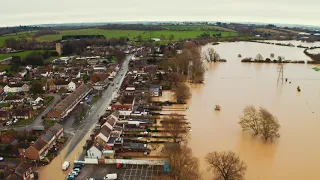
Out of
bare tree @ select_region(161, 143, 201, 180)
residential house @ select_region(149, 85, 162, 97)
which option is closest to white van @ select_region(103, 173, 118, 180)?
bare tree @ select_region(161, 143, 201, 180)

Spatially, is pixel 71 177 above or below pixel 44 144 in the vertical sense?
below

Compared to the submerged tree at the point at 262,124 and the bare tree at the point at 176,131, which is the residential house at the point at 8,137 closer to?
the bare tree at the point at 176,131

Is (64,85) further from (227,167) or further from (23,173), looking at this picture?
(227,167)

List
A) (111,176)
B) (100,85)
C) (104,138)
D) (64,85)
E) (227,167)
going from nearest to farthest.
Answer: (227,167)
(111,176)
(104,138)
(64,85)
(100,85)

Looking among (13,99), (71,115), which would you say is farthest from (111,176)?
(13,99)

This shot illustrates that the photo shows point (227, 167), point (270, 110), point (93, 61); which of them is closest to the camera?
point (227, 167)

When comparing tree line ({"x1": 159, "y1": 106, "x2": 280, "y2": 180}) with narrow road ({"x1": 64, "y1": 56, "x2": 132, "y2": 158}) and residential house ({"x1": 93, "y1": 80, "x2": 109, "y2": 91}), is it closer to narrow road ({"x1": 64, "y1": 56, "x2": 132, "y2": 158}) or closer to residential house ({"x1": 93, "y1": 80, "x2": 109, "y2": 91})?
narrow road ({"x1": 64, "y1": 56, "x2": 132, "y2": 158})

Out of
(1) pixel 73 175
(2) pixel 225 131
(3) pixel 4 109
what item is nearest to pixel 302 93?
(2) pixel 225 131
